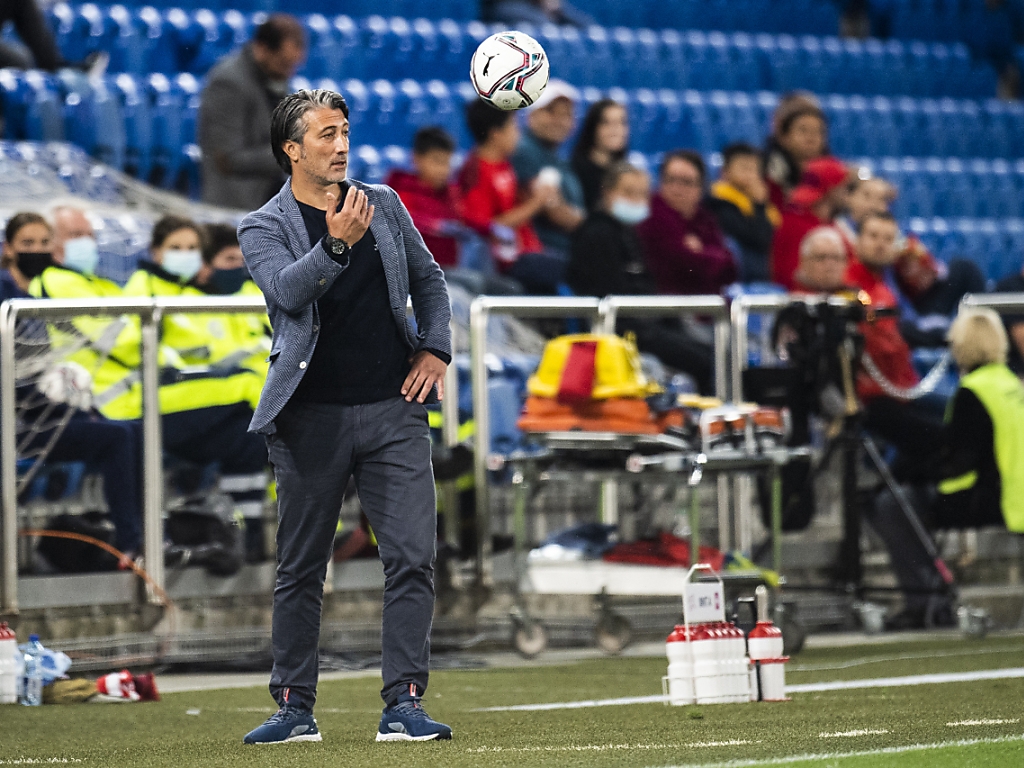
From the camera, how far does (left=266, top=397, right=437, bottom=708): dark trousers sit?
529 centimetres

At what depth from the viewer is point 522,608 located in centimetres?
906

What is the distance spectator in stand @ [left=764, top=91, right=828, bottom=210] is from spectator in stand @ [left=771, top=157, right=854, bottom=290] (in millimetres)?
159

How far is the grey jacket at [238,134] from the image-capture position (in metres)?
11.0

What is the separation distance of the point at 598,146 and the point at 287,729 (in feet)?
25.6

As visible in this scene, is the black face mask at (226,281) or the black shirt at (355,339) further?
the black face mask at (226,281)

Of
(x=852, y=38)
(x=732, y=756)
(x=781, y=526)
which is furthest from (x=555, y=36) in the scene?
(x=732, y=756)

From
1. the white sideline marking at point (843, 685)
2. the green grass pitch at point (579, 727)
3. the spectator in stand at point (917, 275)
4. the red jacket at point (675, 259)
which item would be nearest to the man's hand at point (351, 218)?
the green grass pitch at point (579, 727)

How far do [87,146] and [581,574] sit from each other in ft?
15.1

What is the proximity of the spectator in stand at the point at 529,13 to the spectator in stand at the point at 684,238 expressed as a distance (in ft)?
13.8

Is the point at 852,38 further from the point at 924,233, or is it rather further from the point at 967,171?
the point at 924,233

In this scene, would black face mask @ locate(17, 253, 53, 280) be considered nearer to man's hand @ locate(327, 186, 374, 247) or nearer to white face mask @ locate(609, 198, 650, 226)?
white face mask @ locate(609, 198, 650, 226)

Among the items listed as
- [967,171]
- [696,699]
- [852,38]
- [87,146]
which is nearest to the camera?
[696,699]

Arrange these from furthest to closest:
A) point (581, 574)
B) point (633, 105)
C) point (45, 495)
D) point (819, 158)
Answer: point (633, 105) < point (819, 158) < point (581, 574) < point (45, 495)

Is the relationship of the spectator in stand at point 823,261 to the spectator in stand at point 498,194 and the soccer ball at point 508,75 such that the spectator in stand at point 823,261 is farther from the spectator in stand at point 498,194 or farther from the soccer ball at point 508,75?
the soccer ball at point 508,75
